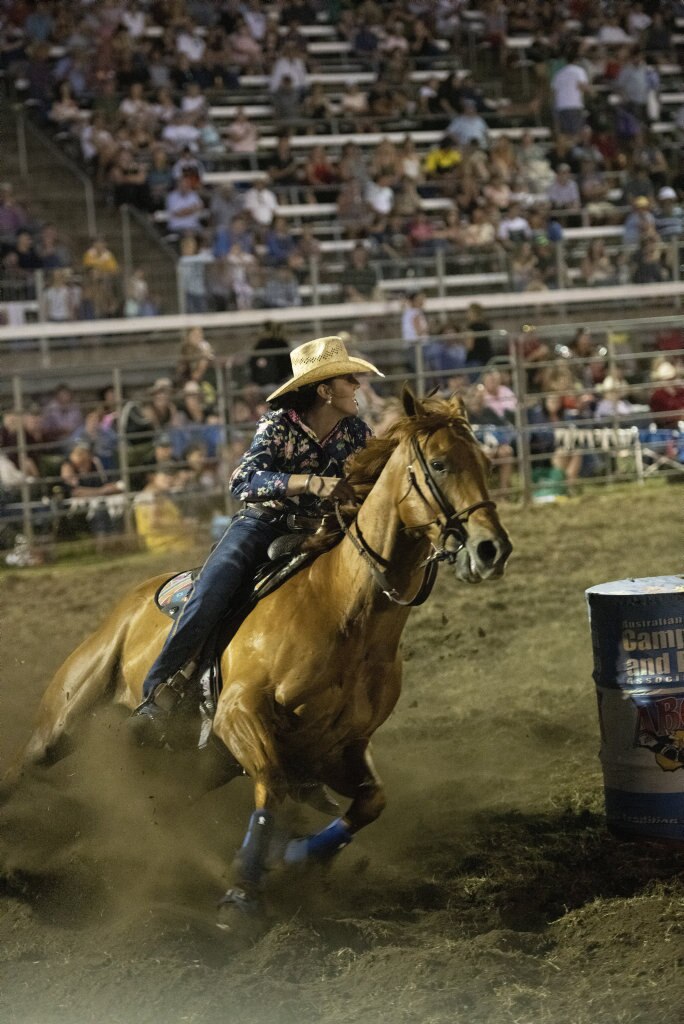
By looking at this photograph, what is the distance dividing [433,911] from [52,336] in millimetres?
9725

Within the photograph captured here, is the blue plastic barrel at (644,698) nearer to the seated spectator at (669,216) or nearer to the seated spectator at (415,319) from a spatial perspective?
the seated spectator at (415,319)

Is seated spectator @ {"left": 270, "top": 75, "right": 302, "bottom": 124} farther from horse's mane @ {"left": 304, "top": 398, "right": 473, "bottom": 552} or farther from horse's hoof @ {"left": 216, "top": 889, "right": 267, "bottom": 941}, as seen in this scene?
horse's hoof @ {"left": 216, "top": 889, "right": 267, "bottom": 941}

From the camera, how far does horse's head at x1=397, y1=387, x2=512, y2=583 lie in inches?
151

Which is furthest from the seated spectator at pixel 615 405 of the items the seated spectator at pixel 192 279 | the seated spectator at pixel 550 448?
the seated spectator at pixel 192 279

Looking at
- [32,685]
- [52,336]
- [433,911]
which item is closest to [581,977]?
[433,911]

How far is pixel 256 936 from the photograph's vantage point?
160 inches

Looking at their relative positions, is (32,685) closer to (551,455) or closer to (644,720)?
(644,720)

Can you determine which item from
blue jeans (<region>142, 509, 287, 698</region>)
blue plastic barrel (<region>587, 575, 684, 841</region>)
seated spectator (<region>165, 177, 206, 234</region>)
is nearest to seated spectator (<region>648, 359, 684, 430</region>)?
seated spectator (<region>165, 177, 206, 234</region>)

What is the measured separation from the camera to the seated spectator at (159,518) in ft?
35.9

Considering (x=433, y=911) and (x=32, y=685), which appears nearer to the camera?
(x=433, y=911)

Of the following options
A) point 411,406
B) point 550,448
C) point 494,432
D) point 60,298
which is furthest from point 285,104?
point 411,406

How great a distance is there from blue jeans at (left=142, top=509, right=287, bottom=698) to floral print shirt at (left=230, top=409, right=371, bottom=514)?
0.16 metres

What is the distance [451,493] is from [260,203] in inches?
448

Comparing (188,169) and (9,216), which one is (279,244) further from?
(9,216)
